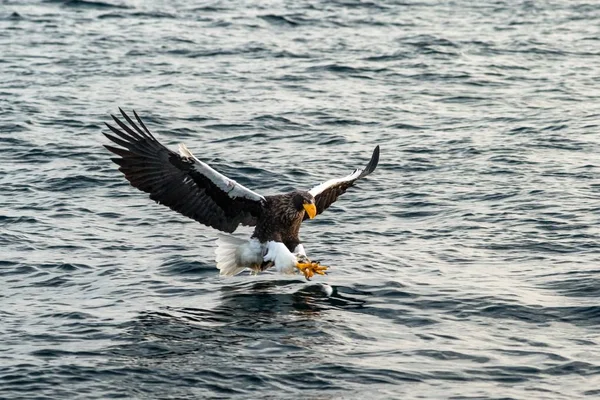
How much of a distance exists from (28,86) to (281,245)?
30.7 ft

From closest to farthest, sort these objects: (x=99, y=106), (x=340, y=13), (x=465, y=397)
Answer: (x=465, y=397)
(x=99, y=106)
(x=340, y=13)

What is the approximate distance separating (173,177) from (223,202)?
1.93 ft

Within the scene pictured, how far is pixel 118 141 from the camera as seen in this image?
11469 mm

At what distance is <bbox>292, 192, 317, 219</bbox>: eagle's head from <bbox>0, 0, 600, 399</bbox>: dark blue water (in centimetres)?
75

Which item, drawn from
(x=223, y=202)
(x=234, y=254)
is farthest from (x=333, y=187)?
(x=234, y=254)

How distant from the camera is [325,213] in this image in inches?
555

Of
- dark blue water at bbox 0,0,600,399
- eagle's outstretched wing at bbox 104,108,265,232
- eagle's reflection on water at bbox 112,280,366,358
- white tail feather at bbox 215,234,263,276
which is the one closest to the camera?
dark blue water at bbox 0,0,600,399

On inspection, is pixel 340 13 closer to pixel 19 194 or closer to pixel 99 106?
pixel 99 106

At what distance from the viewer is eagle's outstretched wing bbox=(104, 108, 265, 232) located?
1134 centimetres

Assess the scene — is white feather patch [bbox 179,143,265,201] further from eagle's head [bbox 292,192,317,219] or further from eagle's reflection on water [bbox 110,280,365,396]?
eagle's reflection on water [bbox 110,280,365,396]

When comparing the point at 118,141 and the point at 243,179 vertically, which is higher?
the point at 118,141

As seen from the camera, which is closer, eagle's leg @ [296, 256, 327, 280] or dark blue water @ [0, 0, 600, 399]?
dark blue water @ [0, 0, 600, 399]

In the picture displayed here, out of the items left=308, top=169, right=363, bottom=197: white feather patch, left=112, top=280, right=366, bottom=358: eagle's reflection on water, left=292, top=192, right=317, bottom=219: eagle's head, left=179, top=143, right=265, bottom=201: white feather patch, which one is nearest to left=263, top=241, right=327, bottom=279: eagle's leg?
left=112, top=280, right=366, bottom=358: eagle's reflection on water

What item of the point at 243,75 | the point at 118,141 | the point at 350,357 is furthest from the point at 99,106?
the point at 350,357
